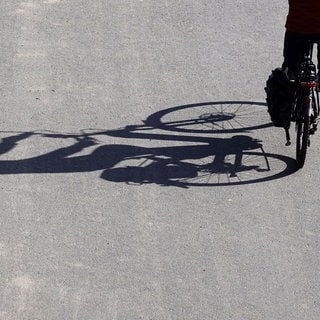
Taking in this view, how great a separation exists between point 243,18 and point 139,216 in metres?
5.00

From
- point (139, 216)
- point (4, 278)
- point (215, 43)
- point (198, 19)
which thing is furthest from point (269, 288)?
point (198, 19)

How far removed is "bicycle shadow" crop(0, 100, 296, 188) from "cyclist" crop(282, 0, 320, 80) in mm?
940

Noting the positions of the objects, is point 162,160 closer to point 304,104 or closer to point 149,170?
point 149,170

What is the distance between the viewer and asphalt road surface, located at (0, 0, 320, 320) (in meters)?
7.81

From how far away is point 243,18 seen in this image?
43.0 ft

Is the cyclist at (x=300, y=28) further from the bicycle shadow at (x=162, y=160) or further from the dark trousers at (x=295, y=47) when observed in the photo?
the bicycle shadow at (x=162, y=160)

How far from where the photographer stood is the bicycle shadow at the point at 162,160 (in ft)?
31.2

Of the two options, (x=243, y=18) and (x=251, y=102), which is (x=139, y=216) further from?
(x=243, y=18)

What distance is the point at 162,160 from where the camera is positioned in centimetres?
982

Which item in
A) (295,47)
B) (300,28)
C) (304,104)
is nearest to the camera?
(304,104)

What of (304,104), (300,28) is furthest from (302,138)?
(300,28)

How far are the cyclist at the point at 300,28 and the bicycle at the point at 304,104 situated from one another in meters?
0.08

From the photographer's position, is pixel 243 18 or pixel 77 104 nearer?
pixel 77 104

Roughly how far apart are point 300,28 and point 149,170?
1.94 m
